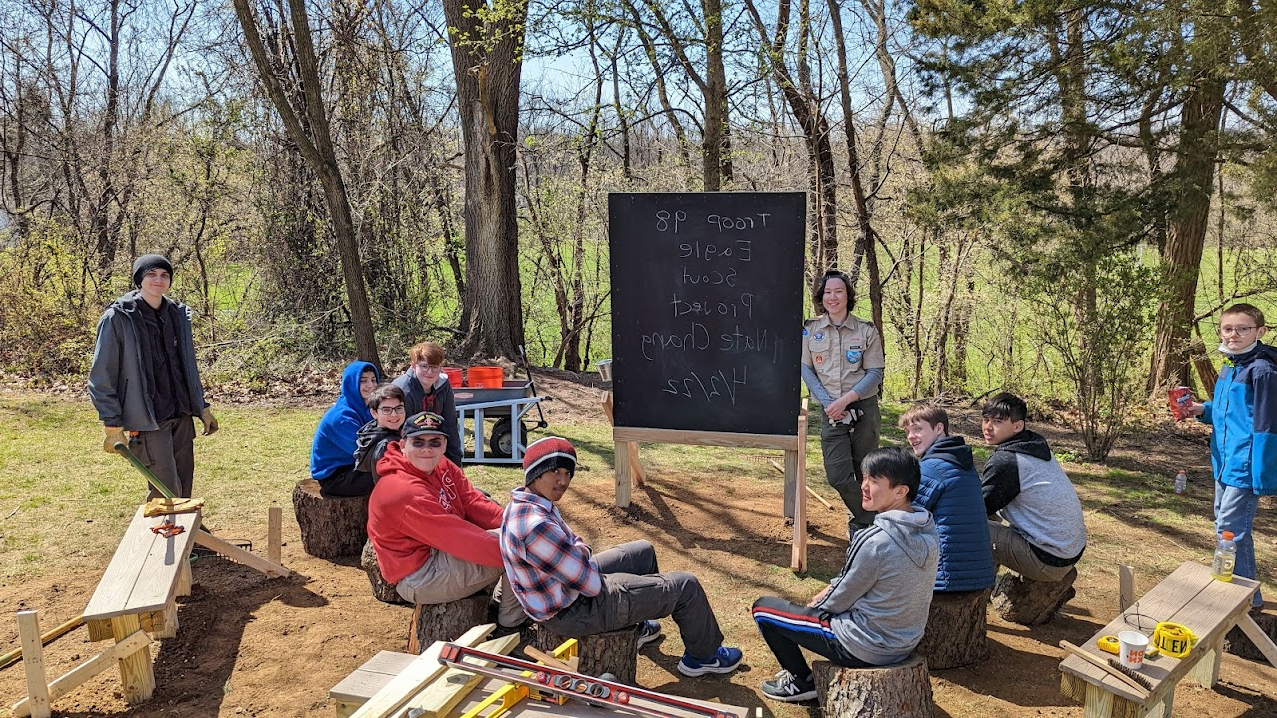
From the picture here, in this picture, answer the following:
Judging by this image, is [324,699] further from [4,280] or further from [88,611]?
[4,280]

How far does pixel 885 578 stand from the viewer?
3.34 meters

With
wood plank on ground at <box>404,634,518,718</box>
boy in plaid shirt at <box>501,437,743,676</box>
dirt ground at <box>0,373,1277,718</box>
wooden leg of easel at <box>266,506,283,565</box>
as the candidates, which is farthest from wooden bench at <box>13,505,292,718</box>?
boy in plaid shirt at <box>501,437,743,676</box>

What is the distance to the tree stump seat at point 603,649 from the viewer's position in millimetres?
3637

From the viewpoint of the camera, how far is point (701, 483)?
7141 millimetres

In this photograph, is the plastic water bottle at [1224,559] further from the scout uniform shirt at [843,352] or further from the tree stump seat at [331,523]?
the tree stump seat at [331,523]

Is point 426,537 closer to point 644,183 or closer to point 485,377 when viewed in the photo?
point 485,377

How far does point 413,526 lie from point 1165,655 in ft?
10.1

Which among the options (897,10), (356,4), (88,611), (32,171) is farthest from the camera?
(32,171)

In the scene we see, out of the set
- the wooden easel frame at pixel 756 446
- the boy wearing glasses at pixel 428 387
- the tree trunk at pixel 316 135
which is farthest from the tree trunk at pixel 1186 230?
the tree trunk at pixel 316 135

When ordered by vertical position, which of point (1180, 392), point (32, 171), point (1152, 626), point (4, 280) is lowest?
point (1152, 626)

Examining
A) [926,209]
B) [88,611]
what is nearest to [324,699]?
[88,611]

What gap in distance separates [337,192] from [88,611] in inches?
217

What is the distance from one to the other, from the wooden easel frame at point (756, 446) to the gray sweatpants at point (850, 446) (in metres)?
0.18

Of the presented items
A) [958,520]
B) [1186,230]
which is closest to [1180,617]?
[958,520]
